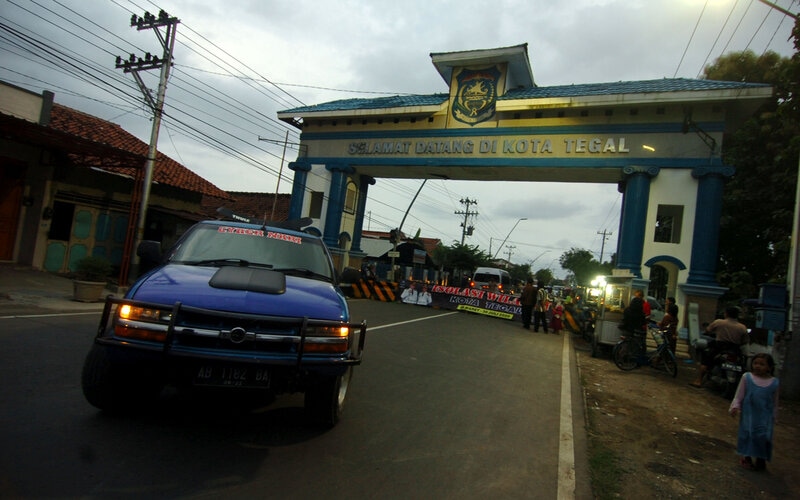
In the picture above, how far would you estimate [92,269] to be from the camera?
12.1 meters

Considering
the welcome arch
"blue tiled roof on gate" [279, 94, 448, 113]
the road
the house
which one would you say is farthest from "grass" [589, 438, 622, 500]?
"blue tiled roof on gate" [279, 94, 448, 113]

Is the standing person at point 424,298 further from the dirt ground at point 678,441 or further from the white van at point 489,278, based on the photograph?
the dirt ground at point 678,441

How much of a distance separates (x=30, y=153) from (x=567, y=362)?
1680 cm

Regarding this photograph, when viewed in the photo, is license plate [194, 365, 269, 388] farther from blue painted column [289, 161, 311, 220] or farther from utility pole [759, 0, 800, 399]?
blue painted column [289, 161, 311, 220]

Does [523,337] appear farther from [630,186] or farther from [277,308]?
[277,308]

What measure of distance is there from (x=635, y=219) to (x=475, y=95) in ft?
29.1

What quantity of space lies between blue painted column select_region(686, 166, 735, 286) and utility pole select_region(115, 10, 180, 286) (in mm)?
18972

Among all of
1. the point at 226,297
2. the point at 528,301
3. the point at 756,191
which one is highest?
the point at 756,191

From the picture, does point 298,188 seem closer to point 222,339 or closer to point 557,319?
point 557,319

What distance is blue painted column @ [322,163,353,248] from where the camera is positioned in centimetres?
2452

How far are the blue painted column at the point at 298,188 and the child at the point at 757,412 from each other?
22264 millimetres

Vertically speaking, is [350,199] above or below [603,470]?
above

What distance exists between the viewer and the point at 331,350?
11.8 ft

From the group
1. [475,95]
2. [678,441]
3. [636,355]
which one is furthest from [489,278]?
[678,441]
